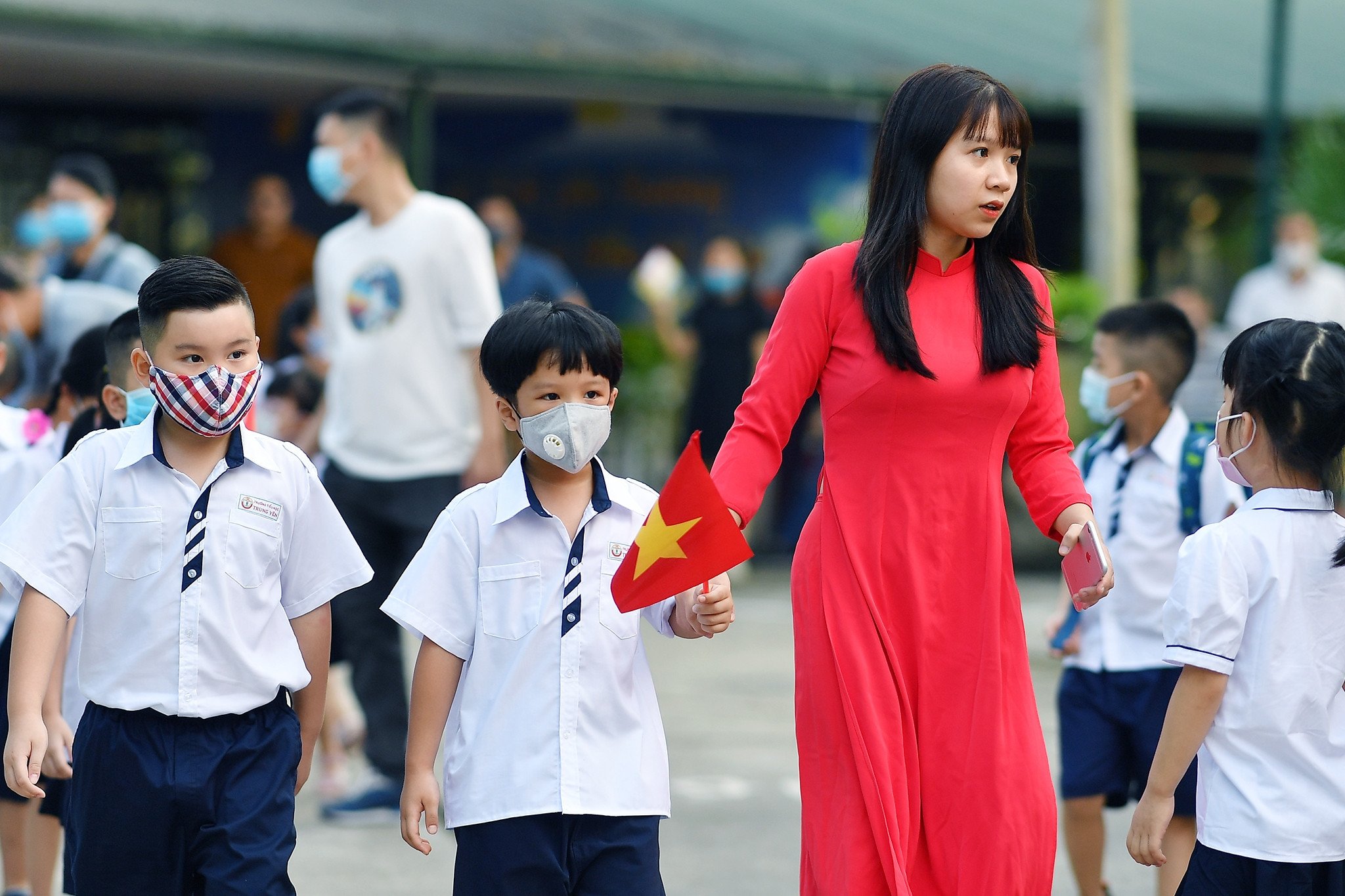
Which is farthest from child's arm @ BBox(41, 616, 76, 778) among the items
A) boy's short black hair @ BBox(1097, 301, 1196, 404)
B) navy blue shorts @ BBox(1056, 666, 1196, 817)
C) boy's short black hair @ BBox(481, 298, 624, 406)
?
boy's short black hair @ BBox(1097, 301, 1196, 404)

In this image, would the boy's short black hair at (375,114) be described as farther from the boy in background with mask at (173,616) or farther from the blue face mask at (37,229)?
the boy in background with mask at (173,616)

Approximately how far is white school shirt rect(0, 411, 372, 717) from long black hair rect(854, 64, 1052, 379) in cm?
125

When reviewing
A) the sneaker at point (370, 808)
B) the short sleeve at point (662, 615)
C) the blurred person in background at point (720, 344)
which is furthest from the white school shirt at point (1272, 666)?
the blurred person in background at point (720, 344)

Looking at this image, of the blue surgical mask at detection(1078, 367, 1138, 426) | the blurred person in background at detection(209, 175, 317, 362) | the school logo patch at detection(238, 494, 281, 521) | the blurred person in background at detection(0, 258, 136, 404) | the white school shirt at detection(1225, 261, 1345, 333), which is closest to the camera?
the school logo patch at detection(238, 494, 281, 521)

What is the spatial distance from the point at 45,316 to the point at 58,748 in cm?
305

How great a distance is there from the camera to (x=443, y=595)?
133 inches

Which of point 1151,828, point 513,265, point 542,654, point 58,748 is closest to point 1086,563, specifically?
point 1151,828

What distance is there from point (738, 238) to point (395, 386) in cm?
910

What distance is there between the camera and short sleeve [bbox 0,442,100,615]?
3295 mm

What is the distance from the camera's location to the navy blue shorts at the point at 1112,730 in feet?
14.7

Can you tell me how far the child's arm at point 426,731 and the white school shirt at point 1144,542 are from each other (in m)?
1.91

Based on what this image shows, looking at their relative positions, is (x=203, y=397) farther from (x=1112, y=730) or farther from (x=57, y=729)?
(x=1112, y=730)

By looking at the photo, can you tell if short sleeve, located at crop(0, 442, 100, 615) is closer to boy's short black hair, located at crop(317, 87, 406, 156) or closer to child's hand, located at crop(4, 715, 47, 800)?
child's hand, located at crop(4, 715, 47, 800)

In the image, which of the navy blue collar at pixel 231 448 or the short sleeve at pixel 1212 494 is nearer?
the navy blue collar at pixel 231 448
